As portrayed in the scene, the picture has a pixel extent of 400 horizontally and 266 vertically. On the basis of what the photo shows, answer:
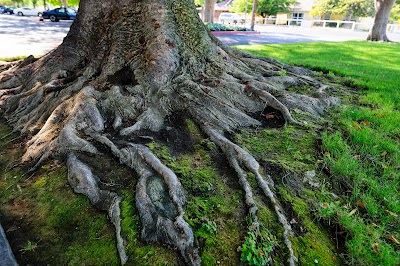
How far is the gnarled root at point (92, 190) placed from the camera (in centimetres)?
273

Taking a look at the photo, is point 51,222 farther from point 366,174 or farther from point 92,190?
point 366,174

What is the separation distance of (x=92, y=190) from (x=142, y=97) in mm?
1729

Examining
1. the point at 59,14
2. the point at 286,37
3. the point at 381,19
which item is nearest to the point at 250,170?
the point at 381,19

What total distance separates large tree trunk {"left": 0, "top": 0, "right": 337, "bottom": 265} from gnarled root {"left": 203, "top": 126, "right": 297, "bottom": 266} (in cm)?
1

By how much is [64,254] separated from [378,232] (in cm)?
279

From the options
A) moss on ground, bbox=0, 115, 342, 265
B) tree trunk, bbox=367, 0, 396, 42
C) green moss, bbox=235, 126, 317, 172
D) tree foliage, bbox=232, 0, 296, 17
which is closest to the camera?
moss on ground, bbox=0, 115, 342, 265

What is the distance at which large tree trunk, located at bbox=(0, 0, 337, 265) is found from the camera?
294 cm

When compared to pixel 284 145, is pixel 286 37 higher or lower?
higher

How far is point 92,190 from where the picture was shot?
2969 mm

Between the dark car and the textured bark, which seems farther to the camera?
the dark car

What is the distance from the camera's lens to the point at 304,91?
5.79 metres

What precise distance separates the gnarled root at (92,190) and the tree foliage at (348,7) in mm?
49081

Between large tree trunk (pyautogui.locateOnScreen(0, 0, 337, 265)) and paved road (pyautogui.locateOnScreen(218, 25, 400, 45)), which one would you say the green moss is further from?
paved road (pyautogui.locateOnScreen(218, 25, 400, 45))

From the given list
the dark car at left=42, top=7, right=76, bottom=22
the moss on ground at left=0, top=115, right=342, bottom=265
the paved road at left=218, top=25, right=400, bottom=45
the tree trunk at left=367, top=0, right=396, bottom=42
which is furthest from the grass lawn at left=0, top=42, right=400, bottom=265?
the dark car at left=42, top=7, right=76, bottom=22
